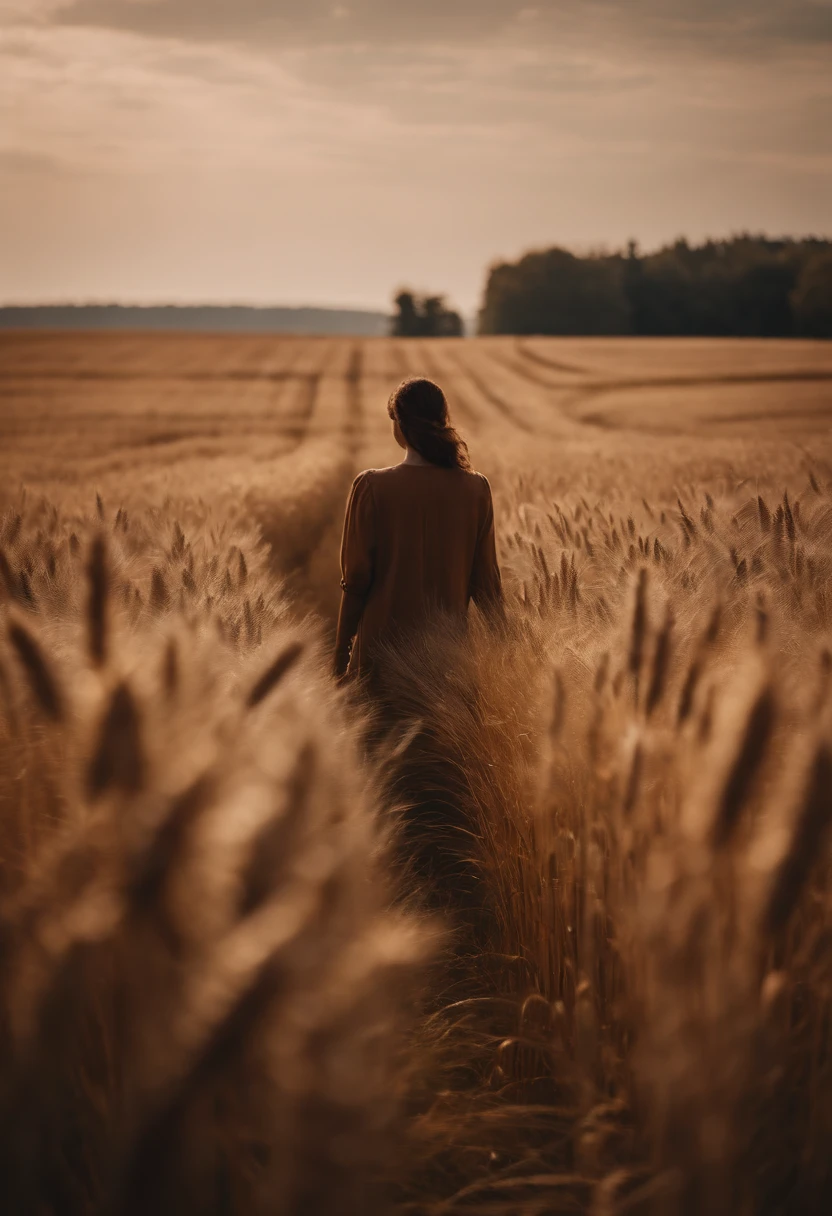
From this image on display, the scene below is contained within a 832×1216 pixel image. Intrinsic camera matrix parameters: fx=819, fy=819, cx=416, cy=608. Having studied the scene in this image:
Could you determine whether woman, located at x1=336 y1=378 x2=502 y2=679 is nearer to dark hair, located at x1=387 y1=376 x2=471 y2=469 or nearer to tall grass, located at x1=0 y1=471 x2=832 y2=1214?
dark hair, located at x1=387 y1=376 x2=471 y2=469

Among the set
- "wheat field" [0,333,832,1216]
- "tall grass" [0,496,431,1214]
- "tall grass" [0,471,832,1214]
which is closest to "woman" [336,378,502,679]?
"wheat field" [0,333,832,1216]

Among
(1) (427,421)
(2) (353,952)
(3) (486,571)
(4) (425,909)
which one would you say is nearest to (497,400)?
(3) (486,571)

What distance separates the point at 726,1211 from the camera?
2.72ft

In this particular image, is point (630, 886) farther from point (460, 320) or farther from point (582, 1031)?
point (460, 320)

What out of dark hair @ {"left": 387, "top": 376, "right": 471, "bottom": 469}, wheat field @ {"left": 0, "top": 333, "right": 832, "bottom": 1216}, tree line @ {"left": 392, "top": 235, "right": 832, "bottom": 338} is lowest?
wheat field @ {"left": 0, "top": 333, "right": 832, "bottom": 1216}

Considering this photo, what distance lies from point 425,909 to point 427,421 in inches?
70.3

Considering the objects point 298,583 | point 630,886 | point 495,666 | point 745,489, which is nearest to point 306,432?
point 298,583

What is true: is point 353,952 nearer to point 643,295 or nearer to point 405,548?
point 405,548

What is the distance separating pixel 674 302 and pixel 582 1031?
216 feet

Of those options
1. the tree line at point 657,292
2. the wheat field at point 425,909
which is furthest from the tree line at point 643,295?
the wheat field at point 425,909

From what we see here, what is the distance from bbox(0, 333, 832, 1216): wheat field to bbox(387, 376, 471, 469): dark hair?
0.71 metres

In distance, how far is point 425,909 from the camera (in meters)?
2.33

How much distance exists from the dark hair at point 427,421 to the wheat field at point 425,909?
0.71 metres

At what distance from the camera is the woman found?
10.4 ft
